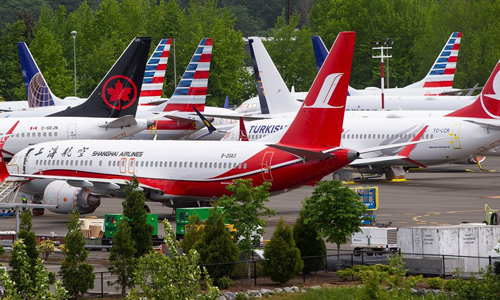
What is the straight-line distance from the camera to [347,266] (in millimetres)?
36188

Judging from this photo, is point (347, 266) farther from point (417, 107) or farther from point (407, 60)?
point (407, 60)

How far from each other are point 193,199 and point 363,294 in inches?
931

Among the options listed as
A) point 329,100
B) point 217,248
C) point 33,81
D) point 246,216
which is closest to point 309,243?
point 246,216

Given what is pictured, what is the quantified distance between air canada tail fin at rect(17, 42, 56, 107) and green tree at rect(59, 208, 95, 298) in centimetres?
5432

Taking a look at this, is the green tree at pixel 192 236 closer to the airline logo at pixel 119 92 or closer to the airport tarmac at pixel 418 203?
the airport tarmac at pixel 418 203

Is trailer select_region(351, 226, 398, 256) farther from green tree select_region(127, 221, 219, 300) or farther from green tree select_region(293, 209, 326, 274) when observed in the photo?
green tree select_region(127, 221, 219, 300)

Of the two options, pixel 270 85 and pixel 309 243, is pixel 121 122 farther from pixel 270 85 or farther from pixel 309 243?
pixel 309 243

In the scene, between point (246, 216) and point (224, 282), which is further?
point (246, 216)

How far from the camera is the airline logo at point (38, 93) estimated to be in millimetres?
85000

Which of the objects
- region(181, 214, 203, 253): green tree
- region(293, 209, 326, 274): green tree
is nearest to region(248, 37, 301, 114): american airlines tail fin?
region(293, 209, 326, 274): green tree

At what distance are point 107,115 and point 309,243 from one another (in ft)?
113

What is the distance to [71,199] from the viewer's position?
4894cm

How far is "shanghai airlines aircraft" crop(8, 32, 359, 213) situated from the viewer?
151ft

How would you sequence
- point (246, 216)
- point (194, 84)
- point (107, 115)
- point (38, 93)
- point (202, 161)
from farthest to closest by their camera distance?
point (38, 93)
point (194, 84)
point (107, 115)
point (202, 161)
point (246, 216)
